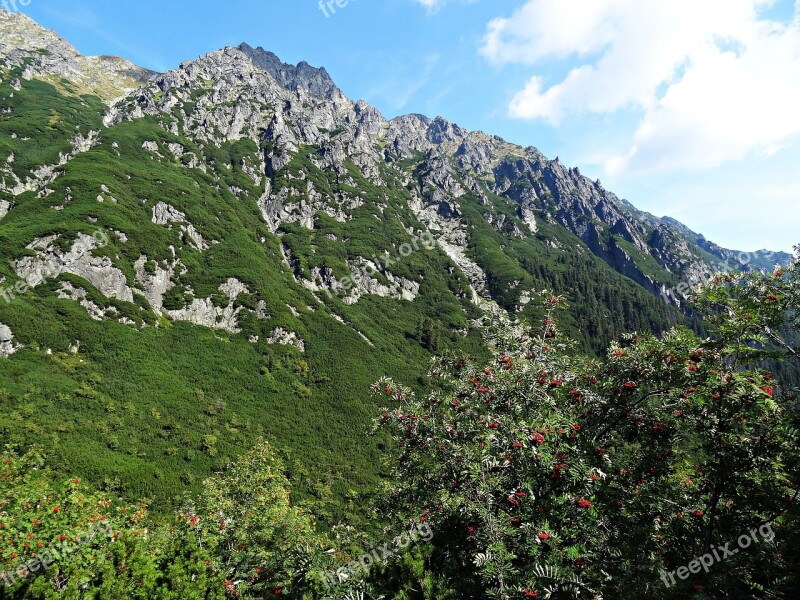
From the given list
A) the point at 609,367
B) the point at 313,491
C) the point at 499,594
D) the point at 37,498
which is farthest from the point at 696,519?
the point at 313,491

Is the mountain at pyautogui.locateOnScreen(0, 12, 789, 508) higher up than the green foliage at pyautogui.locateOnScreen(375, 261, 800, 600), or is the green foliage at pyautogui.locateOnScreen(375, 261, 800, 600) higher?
the mountain at pyautogui.locateOnScreen(0, 12, 789, 508)

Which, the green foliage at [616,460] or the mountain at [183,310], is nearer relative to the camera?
the green foliage at [616,460]

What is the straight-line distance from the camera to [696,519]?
8.45 metres

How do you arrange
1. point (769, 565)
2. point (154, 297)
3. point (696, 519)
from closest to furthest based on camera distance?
point (769, 565)
point (696, 519)
point (154, 297)

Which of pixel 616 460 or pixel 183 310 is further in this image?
pixel 183 310

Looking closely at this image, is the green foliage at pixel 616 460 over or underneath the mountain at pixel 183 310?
underneath

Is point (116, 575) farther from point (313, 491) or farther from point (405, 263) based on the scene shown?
point (405, 263)

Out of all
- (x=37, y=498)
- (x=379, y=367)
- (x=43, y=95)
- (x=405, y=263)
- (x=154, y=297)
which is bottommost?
(x=37, y=498)

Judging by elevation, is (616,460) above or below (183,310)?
below

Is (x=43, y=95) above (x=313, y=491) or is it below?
above

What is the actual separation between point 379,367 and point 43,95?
21756 centimetres

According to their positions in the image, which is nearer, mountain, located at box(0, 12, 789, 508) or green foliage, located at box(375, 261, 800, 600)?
green foliage, located at box(375, 261, 800, 600)

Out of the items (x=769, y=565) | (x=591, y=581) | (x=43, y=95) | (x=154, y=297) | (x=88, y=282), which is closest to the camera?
(x=769, y=565)

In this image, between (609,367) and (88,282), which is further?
(88,282)
